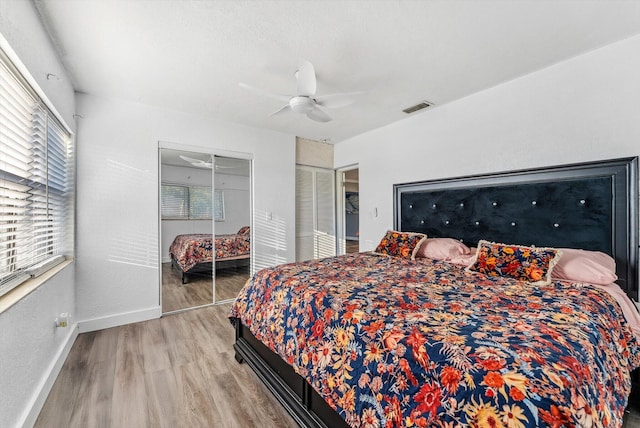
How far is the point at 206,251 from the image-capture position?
11.8ft

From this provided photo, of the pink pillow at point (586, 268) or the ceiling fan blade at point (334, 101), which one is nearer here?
the pink pillow at point (586, 268)

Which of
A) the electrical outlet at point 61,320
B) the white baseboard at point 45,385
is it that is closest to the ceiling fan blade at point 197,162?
the electrical outlet at point 61,320

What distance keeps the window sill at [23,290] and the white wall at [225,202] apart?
48.3 inches

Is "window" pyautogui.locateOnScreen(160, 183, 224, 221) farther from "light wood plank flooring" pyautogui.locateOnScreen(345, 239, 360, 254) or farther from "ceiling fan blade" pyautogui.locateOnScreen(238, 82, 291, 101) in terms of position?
"light wood plank flooring" pyautogui.locateOnScreen(345, 239, 360, 254)

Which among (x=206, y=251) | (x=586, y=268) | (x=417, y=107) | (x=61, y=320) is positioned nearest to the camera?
(x=586, y=268)

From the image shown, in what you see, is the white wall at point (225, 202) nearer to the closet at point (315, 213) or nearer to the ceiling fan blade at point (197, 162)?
the ceiling fan blade at point (197, 162)

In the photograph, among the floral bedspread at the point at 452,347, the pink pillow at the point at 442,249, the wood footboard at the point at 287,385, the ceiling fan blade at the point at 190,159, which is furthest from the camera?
the ceiling fan blade at the point at 190,159

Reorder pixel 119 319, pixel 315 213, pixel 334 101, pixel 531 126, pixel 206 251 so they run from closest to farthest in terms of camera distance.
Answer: pixel 531 126
pixel 334 101
pixel 119 319
pixel 206 251
pixel 315 213

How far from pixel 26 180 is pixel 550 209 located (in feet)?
13.0

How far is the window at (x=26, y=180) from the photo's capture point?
4.91ft

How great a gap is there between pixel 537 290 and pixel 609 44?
201 centimetres

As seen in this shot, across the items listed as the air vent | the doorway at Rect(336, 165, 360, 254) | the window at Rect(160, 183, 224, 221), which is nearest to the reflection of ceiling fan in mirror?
the window at Rect(160, 183, 224, 221)

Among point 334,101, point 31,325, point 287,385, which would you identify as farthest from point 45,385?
point 334,101

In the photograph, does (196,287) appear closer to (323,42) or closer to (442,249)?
(442,249)
